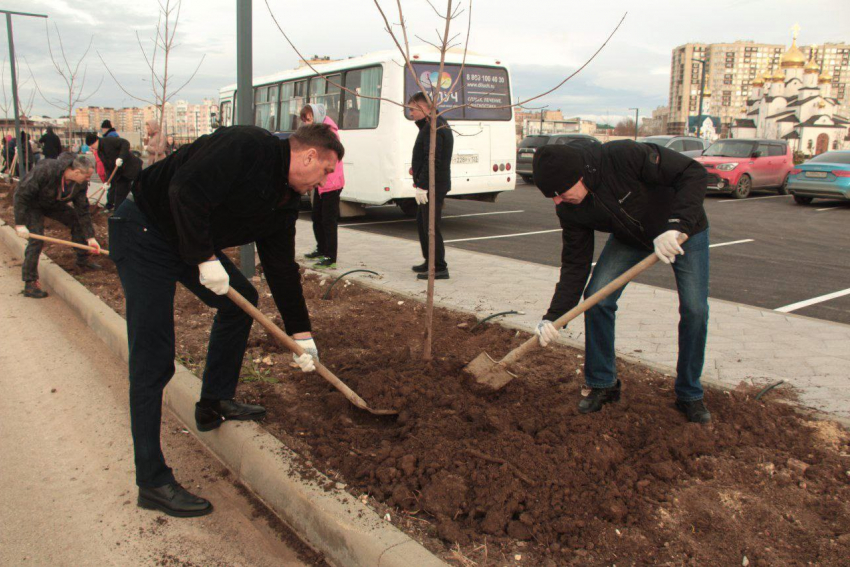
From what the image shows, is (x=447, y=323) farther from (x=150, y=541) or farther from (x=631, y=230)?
(x=150, y=541)

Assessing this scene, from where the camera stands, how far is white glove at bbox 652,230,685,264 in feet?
9.79

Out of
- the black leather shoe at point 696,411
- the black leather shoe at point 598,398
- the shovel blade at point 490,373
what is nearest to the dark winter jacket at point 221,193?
the shovel blade at point 490,373

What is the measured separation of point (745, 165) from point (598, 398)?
16.6m

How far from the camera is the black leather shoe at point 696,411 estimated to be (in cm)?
333

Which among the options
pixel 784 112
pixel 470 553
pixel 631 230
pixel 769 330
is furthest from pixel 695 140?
pixel 784 112

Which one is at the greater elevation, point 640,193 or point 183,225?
point 640,193

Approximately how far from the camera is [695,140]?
2084 centimetres

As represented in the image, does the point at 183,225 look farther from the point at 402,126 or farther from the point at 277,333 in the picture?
the point at 402,126

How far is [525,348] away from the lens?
11.1ft

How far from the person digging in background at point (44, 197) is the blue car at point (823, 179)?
15716 mm

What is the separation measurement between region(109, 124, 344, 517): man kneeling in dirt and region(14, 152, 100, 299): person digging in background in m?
4.52

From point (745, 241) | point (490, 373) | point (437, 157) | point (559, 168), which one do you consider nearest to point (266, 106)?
point (437, 157)

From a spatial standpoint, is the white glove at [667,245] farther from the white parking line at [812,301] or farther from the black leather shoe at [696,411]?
the white parking line at [812,301]

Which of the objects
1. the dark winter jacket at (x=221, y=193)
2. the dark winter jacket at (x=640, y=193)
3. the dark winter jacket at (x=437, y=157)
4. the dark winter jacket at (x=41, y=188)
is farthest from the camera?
the dark winter jacket at (x=41, y=188)
